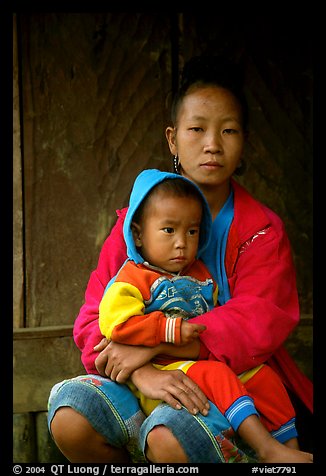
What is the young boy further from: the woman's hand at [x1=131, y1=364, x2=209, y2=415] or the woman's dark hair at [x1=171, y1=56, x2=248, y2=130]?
the woman's dark hair at [x1=171, y1=56, x2=248, y2=130]

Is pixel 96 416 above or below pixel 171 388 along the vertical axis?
below

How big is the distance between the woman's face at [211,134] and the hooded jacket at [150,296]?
17 cm

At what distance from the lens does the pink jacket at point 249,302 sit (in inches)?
85.7

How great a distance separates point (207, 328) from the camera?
2170 millimetres

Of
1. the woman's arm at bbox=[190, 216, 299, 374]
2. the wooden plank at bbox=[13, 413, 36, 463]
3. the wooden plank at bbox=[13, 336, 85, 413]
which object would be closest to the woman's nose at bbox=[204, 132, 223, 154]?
the woman's arm at bbox=[190, 216, 299, 374]

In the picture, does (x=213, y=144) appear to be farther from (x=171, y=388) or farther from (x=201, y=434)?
(x=201, y=434)

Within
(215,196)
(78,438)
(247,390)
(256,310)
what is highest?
(215,196)

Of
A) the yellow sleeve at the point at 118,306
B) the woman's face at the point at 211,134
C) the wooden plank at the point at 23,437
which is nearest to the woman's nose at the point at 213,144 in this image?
the woman's face at the point at 211,134

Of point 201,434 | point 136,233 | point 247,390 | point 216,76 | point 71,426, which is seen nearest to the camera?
point 201,434

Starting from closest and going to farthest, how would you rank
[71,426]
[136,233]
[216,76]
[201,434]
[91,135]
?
1. [201,434]
2. [71,426]
3. [136,233]
4. [216,76]
5. [91,135]

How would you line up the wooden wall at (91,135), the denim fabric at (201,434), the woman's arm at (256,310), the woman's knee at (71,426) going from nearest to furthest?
the denim fabric at (201,434) → the woman's knee at (71,426) → the woman's arm at (256,310) → the wooden wall at (91,135)

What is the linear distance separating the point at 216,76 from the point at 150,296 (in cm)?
82

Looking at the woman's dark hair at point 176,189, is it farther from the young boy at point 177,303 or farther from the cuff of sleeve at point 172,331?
the cuff of sleeve at point 172,331

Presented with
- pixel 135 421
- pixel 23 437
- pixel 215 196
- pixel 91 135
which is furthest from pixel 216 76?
pixel 23 437
